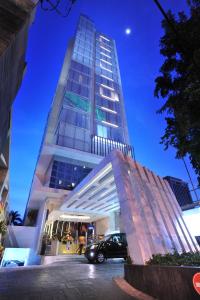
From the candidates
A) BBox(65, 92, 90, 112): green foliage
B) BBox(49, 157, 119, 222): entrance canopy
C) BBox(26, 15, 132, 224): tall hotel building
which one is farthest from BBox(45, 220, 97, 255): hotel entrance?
BBox(65, 92, 90, 112): green foliage

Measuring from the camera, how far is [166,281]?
377 cm

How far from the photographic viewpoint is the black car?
37.1 feet

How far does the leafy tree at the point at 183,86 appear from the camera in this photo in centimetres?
679

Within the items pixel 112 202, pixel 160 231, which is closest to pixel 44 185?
pixel 112 202

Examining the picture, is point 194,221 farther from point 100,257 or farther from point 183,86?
point 183,86

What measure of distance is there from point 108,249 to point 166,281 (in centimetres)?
857

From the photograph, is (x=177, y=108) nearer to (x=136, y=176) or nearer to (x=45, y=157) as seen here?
(x=136, y=176)

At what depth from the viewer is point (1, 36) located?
10.1 ft

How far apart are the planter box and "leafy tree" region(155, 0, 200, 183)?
4.61 meters

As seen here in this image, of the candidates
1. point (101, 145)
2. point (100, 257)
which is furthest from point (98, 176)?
point (101, 145)

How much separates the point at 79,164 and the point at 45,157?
4475 millimetres

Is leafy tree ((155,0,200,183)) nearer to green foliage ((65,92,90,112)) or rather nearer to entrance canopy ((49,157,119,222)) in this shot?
entrance canopy ((49,157,119,222))

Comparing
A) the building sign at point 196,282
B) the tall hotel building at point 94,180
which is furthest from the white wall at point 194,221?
the building sign at point 196,282

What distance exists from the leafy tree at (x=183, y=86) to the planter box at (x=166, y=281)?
4.61 meters
